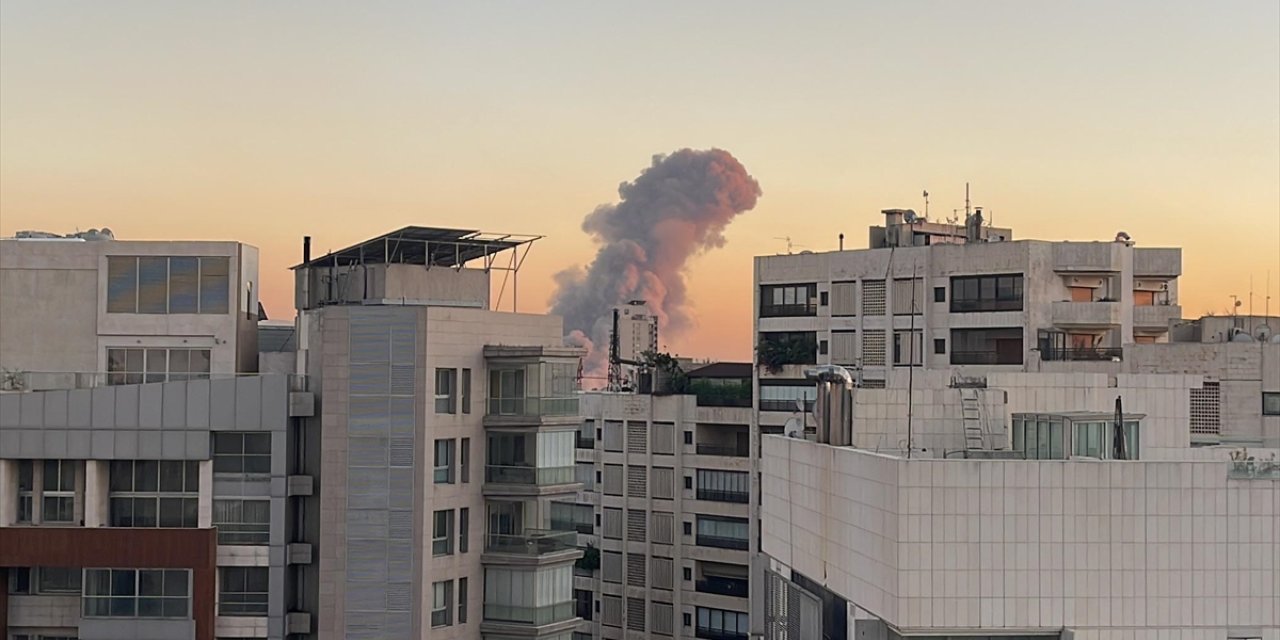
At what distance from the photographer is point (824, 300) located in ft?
287

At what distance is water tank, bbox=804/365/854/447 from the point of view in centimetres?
4131

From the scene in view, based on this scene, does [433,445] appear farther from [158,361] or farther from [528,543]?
[158,361]

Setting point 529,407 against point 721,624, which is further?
point 721,624

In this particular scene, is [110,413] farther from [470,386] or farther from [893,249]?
[893,249]

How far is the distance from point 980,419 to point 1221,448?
8.40 metres

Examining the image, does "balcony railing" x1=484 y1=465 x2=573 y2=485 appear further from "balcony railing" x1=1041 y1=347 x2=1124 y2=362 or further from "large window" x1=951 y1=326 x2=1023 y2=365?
"balcony railing" x1=1041 y1=347 x2=1124 y2=362

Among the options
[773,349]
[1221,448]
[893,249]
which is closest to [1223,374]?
[893,249]

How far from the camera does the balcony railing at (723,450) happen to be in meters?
91.6

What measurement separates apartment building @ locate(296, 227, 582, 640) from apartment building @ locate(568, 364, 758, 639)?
27.3m

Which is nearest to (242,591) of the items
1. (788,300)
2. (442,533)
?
(442,533)

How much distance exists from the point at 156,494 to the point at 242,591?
4.36m

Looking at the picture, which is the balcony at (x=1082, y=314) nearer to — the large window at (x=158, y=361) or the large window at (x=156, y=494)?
the large window at (x=158, y=361)

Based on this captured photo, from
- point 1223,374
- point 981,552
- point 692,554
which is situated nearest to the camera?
point 981,552

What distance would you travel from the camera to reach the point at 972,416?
41719mm
